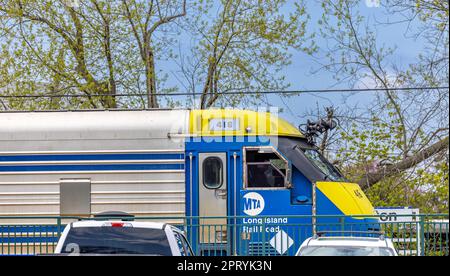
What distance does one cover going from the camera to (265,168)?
1659cm

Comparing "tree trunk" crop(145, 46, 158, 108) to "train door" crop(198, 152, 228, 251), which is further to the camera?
"tree trunk" crop(145, 46, 158, 108)

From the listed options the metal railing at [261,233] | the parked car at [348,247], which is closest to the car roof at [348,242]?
the parked car at [348,247]

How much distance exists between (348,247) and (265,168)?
5.62 m

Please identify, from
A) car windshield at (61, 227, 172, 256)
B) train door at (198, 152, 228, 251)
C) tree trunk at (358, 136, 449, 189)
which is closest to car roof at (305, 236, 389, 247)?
car windshield at (61, 227, 172, 256)

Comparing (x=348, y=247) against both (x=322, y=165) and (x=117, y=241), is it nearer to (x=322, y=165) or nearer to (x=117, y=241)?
(x=117, y=241)

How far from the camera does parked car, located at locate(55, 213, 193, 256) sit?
10.5 meters

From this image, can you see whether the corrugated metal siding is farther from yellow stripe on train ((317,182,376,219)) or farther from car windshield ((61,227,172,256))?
car windshield ((61,227,172,256))

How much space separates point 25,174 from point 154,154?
8.60ft

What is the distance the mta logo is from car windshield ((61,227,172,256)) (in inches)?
225

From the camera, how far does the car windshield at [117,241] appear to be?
412 inches

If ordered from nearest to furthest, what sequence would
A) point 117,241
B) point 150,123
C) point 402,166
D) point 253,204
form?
1. point 117,241
2. point 253,204
3. point 150,123
4. point 402,166

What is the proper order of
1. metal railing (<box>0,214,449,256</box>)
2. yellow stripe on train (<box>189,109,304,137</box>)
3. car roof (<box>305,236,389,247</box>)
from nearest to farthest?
1. car roof (<box>305,236,389,247</box>)
2. metal railing (<box>0,214,449,256</box>)
3. yellow stripe on train (<box>189,109,304,137</box>)

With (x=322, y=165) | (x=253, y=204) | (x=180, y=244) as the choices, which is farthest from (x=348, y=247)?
(x=322, y=165)
